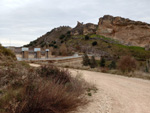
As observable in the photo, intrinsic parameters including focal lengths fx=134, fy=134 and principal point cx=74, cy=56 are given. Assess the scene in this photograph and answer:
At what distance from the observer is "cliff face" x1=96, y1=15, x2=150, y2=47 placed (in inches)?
2391

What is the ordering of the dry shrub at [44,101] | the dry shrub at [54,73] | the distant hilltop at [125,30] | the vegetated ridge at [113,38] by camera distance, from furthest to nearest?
the distant hilltop at [125,30], the vegetated ridge at [113,38], the dry shrub at [54,73], the dry shrub at [44,101]

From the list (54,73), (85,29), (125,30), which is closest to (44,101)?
(54,73)

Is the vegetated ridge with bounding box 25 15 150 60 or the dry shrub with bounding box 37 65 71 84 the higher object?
the vegetated ridge with bounding box 25 15 150 60

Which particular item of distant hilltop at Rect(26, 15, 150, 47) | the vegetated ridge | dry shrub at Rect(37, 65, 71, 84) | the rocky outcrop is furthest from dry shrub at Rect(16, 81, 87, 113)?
the rocky outcrop

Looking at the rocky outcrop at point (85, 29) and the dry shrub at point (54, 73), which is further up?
the rocky outcrop at point (85, 29)

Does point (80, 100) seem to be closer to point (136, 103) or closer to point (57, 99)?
point (57, 99)

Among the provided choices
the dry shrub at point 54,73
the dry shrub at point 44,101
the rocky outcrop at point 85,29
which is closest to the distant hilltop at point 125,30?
the rocky outcrop at point 85,29

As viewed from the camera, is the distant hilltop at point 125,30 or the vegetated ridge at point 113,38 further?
the distant hilltop at point 125,30

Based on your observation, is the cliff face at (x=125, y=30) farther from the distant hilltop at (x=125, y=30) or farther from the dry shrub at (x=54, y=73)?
the dry shrub at (x=54, y=73)

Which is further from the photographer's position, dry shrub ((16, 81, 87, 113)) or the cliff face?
the cliff face

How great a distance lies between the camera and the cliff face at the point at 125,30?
2391 inches

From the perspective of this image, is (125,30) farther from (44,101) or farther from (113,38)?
(44,101)

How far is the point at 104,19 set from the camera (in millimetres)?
67688

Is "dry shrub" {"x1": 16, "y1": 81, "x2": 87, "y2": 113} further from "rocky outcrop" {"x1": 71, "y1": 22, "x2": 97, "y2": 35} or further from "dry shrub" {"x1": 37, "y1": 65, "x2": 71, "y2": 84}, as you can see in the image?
"rocky outcrop" {"x1": 71, "y1": 22, "x2": 97, "y2": 35}
